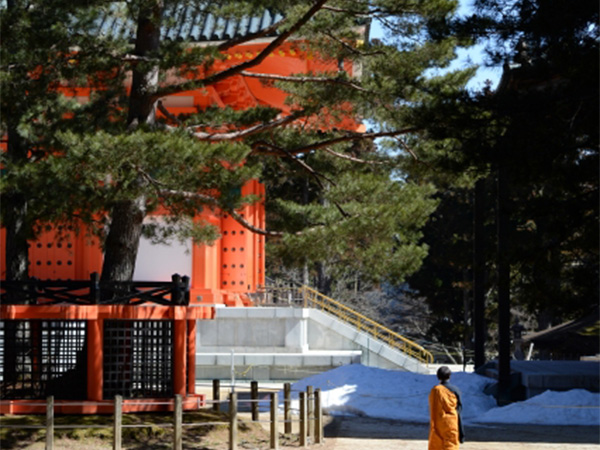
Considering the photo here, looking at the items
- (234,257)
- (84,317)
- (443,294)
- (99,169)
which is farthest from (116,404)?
(443,294)

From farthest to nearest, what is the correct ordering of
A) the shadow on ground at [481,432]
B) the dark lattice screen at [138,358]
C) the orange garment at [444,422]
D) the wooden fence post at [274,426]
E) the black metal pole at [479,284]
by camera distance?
the black metal pole at [479,284] → the shadow on ground at [481,432] → the dark lattice screen at [138,358] → the wooden fence post at [274,426] → the orange garment at [444,422]

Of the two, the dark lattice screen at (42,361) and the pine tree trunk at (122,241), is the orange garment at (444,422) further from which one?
the pine tree trunk at (122,241)

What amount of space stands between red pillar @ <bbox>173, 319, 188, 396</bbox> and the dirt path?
2.55 metres

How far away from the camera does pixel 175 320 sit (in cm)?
1506

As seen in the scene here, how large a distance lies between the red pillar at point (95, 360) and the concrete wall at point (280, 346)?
32.3 ft

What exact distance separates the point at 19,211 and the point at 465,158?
8.76 m

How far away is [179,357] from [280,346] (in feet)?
36.5

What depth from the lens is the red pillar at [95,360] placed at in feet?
47.4

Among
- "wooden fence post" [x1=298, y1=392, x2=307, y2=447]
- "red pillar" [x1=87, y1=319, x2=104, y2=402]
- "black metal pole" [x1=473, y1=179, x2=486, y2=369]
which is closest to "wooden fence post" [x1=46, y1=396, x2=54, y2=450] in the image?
"red pillar" [x1=87, y1=319, x2=104, y2=402]

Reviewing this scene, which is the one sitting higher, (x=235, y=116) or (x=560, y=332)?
(x=235, y=116)

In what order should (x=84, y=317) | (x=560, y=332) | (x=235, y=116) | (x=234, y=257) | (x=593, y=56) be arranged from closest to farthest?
(x=593, y=56) → (x=84, y=317) → (x=235, y=116) → (x=560, y=332) → (x=234, y=257)

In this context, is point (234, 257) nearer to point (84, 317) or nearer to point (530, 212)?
point (84, 317)

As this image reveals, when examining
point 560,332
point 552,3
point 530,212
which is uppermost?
point 552,3

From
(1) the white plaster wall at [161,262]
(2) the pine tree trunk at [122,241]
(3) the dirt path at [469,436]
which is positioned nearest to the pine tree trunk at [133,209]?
(2) the pine tree trunk at [122,241]
